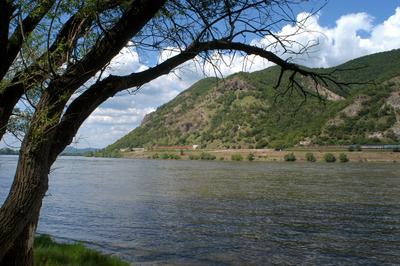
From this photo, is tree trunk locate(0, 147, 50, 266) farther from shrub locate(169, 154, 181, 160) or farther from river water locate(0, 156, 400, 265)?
shrub locate(169, 154, 181, 160)

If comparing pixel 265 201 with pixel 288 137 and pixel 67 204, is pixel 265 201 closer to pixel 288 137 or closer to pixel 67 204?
pixel 67 204

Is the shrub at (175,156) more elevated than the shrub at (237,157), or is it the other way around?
the shrub at (175,156)

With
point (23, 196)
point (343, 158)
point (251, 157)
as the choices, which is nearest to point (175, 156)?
point (251, 157)

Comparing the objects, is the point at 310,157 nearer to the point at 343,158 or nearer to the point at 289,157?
the point at 289,157

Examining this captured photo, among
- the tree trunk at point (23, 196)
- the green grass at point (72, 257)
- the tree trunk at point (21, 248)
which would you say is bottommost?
the green grass at point (72, 257)

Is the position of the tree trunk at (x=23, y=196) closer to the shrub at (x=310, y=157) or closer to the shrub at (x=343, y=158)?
the shrub at (x=343, y=158)

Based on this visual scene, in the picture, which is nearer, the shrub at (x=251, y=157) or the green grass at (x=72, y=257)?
the green grass at (x=72, y=257)

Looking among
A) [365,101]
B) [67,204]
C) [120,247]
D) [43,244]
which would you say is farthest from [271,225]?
[365,101]

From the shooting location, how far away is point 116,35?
4.95 meters

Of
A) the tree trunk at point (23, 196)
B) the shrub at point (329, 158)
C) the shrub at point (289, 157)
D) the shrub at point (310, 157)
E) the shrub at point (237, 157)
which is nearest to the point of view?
the tree trunk at point (23, 196)

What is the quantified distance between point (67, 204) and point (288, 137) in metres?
139

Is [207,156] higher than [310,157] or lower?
higher

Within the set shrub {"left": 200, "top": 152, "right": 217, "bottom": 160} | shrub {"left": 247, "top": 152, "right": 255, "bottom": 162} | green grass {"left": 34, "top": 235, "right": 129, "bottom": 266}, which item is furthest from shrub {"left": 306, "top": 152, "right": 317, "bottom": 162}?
green grass {"left": 34, "top": 235, "right": 129, "bottom": 266}

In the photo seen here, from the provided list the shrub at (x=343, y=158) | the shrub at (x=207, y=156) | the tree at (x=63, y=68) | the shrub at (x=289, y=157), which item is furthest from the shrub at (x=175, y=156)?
the tree at (x=63, y=68)
